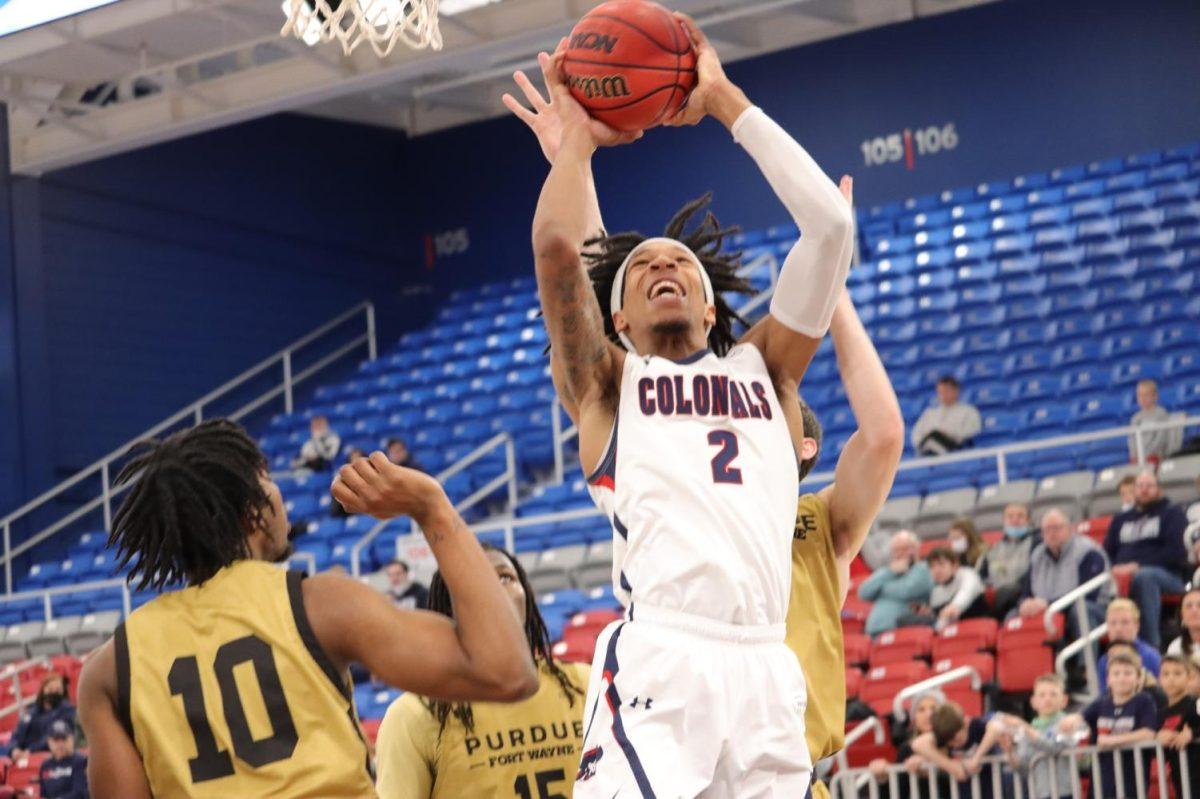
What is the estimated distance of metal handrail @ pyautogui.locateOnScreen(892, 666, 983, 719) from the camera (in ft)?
30.4

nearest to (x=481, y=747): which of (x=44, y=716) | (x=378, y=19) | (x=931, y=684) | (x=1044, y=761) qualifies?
(x=1044, y=761)

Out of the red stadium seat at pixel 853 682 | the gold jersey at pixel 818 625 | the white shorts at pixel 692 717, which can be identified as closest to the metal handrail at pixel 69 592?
the red stadium seat at pixel 853 682

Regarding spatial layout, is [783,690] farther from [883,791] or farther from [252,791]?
[883,791]

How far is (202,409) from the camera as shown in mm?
19719

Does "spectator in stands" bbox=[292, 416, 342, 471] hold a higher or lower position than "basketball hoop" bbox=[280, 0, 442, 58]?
lower

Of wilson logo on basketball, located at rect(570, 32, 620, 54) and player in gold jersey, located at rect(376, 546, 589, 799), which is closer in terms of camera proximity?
wilson logo on basketball, located at rect(570, 32, 620, 54)

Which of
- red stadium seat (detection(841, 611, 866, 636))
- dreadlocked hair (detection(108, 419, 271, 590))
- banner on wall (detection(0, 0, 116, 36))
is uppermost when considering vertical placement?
banner on wall (detection(0, 0, 116, 36))

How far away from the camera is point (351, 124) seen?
21.9 m

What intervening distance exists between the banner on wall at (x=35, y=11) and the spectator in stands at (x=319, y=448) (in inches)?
183

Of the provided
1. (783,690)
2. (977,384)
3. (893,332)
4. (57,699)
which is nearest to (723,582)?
(783,690)

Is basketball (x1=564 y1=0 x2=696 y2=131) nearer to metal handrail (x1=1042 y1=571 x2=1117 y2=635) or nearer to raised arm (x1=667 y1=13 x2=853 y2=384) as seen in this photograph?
raised arm (x1=667 y1=13 x2=853 y2=384)

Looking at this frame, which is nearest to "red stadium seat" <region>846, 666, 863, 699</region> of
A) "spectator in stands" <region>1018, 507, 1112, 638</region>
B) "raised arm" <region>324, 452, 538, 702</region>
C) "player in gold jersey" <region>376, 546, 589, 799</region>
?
"spectator in stands" <region>1018, 507, 1112, 638</region>

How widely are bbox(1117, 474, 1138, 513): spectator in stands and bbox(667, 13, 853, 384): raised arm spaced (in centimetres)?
704

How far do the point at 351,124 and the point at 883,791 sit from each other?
575 inches
